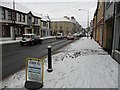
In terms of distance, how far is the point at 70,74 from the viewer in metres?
6.27

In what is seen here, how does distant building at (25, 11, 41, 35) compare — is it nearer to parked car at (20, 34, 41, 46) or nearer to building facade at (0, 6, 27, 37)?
building facade at (0, 6, 27, 37)

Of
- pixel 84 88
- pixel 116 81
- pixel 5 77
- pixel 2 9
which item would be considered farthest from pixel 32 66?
pixel 2 9

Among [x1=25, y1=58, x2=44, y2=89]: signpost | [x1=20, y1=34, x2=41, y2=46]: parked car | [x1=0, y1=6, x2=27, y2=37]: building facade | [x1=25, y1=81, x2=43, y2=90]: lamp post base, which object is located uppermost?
[x1=0, y1=6, x2=27, y2=37]: building facade

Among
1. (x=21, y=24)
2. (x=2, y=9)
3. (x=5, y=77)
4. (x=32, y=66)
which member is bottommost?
(x=5, y=77)

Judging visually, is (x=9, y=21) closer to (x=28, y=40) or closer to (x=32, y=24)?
(x=32, y=24)

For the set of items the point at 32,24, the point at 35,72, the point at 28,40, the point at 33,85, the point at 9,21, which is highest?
the point at 32,24

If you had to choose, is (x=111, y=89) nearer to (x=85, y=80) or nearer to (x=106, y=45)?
(x=85, y=80)

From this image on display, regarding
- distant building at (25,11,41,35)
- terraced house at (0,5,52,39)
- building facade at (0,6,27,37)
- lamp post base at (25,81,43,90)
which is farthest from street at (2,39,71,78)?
distant building at (25,11,41,35)

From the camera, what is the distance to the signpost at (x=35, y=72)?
4.96 meters

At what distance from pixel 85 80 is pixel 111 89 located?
3.26 feet

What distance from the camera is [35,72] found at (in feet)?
16.4

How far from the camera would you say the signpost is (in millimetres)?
4957

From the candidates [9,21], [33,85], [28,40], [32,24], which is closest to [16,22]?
[9,21]

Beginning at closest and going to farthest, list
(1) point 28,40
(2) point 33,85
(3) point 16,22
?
(2) point 33,85, (1) point 28,40, (3) point 16,22
